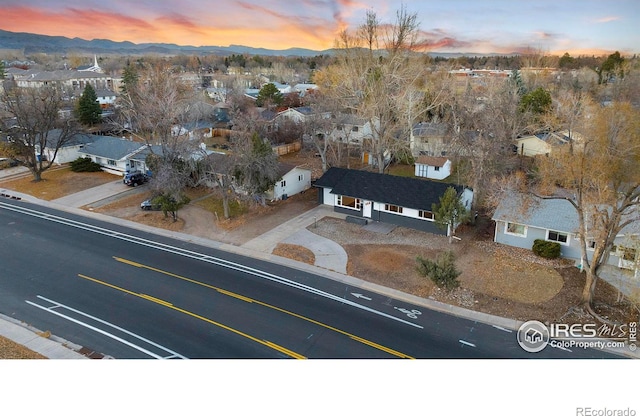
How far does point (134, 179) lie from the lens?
31281 mm

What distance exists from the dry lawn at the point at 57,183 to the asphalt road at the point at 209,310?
10012mm

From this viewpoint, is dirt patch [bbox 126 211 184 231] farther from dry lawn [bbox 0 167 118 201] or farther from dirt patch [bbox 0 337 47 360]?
dirt patch [bbox 0 337 47 360]

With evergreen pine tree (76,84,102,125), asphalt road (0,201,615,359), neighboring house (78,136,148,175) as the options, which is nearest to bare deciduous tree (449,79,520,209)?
asphalt road (0,201,615,359)

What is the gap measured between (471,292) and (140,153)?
92.8ft

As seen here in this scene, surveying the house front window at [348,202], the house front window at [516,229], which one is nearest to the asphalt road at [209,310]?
Result: the house front window at [348,202]

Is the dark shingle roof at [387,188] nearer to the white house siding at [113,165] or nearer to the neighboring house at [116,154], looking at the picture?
the neighboring house at [116,154]

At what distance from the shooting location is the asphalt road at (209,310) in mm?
12922

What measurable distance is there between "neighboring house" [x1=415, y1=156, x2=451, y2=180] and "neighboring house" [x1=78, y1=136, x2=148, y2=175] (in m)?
21.9

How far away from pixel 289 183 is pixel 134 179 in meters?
11.9

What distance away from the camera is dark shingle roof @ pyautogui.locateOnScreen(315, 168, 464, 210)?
23.1 metres

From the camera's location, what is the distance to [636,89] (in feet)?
103

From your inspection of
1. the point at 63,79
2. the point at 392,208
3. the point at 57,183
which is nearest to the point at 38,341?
the point at 392,208

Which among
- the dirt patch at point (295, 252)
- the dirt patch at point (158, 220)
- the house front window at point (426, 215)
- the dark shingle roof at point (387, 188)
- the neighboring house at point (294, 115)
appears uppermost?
the neighboring house at point (294, 115)
